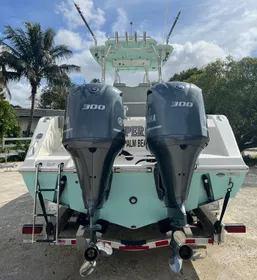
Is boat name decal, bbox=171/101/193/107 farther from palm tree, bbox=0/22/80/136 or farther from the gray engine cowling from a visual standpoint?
palm tree, bbox=0/22/80/136

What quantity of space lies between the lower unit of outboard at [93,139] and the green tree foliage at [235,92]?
973 centimetres

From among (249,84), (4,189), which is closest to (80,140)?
(4,189)

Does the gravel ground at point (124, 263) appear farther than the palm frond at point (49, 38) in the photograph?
No

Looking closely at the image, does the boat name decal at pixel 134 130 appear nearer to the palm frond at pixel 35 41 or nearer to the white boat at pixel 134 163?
the white boat at pixel 134 163

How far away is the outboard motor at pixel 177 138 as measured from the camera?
2.39 metres

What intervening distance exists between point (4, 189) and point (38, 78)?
Answer: 1214cm

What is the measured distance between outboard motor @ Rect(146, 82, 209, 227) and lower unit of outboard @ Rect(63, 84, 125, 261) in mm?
344

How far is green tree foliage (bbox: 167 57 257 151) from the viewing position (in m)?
11.3

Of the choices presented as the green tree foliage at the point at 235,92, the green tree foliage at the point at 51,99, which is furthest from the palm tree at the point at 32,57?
the green tree foliage at the point at 235,92

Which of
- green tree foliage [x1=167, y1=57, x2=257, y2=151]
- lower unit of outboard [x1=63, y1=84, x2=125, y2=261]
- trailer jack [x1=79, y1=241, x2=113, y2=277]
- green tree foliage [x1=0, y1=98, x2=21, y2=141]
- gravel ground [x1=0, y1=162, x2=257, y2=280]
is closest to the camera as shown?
trailer jack [x1=79, y1=241, x2=113, y2=277]

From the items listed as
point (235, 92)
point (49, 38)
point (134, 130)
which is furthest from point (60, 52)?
point (134, 130)

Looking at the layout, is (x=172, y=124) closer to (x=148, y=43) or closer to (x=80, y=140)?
(x=80, y=140)

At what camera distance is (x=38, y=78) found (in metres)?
18.4

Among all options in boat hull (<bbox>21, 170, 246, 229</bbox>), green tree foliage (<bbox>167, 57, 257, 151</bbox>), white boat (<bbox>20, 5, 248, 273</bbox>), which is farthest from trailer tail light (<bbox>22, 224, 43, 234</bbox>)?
green tree foliage (<bbox>167, 57, 257, 151</bbox>)
